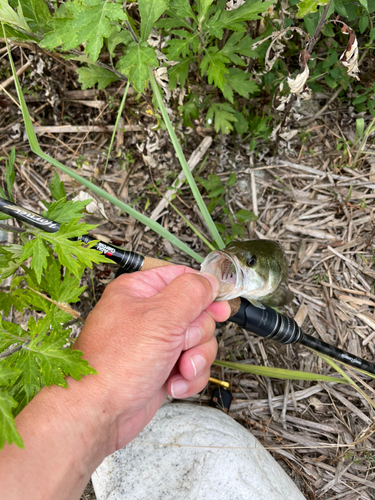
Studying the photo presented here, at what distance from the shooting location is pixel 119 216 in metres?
2.78

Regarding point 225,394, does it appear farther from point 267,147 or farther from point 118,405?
point 267,147

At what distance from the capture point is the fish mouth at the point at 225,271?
182 cm

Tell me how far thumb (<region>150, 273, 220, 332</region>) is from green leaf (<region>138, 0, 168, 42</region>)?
1.21 meters

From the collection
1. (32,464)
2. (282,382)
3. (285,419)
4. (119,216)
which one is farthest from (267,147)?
(32,464)

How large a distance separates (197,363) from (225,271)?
547 millimetres

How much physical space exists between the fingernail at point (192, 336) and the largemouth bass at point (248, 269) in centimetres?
22

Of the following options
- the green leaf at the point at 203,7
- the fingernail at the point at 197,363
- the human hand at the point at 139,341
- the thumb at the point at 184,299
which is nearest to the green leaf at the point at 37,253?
the human hand at the point at 139,341

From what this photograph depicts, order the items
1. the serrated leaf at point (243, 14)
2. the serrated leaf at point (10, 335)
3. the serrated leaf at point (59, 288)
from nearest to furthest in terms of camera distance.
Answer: the serrated leaf at point (10, 335)
the serrated leaf at point (59, 288)
the serrated leaf at point (243, 14)

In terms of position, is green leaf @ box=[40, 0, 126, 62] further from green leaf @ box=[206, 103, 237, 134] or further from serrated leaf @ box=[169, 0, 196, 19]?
green leaf @ box=[206, 103, 237, 134]

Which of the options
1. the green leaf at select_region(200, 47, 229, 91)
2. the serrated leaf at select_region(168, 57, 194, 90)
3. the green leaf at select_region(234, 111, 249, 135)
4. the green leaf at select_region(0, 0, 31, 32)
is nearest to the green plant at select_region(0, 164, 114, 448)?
the green leaf at select_region(0, 0, 31, 32)

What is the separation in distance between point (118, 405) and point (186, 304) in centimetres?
55

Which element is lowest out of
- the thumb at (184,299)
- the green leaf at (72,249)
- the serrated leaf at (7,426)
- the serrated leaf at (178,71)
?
the thumb at (184,299)

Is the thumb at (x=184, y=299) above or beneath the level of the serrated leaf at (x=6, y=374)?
beneath

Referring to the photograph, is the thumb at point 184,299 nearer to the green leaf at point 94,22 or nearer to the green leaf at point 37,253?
the green leaf at point 37,253
